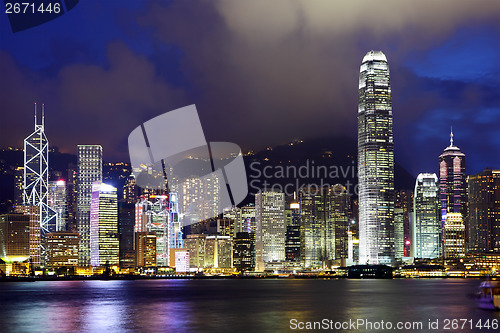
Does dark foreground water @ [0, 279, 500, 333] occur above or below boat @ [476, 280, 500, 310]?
below

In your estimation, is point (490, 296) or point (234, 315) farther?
point (490, 296)

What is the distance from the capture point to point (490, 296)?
75812 millimetres

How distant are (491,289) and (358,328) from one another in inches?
989

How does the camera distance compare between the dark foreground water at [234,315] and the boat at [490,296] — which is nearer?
the dark foreground water at [234,315]

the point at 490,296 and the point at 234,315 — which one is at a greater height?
the point at 490,296

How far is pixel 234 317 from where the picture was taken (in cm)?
6912

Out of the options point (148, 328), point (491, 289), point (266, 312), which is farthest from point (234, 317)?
point (491, 289)

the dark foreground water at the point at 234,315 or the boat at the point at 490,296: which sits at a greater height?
the boat at the point at 490,296

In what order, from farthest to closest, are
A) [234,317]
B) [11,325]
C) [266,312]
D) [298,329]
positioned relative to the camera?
[266,312] < [234,317] < [11,325] < [298,329]

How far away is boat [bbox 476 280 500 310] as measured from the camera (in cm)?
7375

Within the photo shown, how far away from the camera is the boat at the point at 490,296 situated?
73750mm

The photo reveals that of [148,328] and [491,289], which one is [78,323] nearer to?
[148,328]

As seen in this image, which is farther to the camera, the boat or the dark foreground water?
the boat

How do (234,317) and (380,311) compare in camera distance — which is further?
(380,311)
